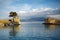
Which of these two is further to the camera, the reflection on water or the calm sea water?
the reflection on water

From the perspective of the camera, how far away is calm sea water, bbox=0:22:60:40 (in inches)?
204

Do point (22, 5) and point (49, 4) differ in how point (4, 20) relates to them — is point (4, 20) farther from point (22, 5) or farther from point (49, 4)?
point (49, 4)

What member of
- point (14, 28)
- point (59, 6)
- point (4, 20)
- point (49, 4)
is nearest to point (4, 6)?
point (4, 20)

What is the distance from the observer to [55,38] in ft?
16.6

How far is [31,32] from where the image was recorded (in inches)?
218

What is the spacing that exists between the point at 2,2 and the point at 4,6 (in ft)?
0.57

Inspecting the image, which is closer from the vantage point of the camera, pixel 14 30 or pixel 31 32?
pixel 31 32

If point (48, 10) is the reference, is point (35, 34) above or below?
below

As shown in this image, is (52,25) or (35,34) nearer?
(35,34)

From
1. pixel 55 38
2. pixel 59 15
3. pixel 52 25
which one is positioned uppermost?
pixel 59 15

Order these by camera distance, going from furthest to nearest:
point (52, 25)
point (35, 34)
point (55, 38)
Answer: point (52, 25) → point (35, 34) → point (55, 38)

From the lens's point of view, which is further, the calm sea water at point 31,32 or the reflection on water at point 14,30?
the reflection on water at point 14,30

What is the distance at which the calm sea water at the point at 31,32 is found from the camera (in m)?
5.18

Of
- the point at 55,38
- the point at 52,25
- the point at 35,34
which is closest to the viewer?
the point at 55,38
